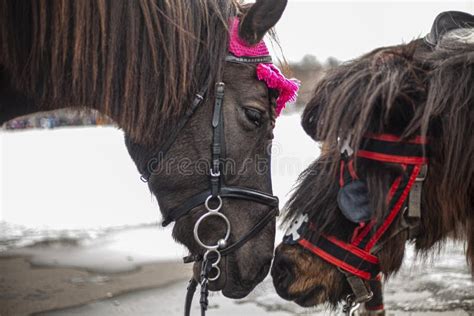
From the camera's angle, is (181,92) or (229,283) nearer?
(181,92)

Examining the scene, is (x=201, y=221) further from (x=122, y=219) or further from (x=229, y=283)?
(x=122, y=219)

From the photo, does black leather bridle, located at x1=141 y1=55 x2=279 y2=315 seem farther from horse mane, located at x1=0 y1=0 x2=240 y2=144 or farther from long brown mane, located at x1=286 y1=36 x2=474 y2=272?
long brown mane, located at x1=286 y1=36 x2=474 y2=272

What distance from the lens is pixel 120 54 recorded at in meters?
2.09

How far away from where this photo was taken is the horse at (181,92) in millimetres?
2047

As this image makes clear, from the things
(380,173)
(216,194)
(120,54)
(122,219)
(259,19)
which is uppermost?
(259,19)

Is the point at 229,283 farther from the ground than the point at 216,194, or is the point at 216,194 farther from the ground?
the point at 216,194

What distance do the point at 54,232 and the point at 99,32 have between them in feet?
16.7

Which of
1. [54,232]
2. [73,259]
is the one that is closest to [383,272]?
[73,259]

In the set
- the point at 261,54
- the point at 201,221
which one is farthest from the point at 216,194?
the point at 261,54

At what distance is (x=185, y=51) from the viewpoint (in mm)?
2066

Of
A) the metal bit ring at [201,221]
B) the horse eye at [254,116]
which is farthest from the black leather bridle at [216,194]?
the horse eye at [254,116]

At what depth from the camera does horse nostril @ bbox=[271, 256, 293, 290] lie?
6.36 feet

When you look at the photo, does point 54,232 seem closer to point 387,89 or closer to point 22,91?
point 22,91

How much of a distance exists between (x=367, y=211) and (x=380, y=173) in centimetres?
14
